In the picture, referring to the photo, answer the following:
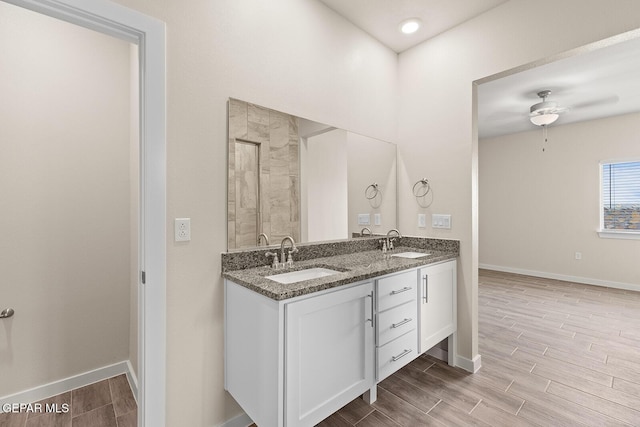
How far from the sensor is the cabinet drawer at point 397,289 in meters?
1.71

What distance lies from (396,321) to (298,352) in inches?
30.1

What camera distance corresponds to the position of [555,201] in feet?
16.7

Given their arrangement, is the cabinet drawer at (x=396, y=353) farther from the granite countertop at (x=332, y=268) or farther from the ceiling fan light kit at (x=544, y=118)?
the ceiling fan light kit at (x=544, y=118)

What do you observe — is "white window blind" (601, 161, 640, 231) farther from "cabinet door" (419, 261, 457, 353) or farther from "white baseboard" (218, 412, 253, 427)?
"white baseboard" (218, 412, 253, 427)

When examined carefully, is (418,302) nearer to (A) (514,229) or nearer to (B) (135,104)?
(B) (135,104)

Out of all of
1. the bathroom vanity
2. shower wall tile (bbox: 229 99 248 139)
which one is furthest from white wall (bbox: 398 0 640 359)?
shower wall tile (bbox: 229 99 248 139)

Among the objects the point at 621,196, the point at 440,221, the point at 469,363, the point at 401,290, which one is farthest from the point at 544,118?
the point at 401,290

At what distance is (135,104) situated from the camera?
2.10 meters

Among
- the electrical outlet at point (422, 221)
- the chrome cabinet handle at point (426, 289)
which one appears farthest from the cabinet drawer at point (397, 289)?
the electrical outlet at point (422, 221)

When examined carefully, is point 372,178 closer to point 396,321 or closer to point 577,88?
point 396,321

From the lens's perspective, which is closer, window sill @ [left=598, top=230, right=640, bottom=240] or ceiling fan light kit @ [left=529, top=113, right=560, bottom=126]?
ceiling fan light kit @ [left=529, top=113, right=560, bottom=126]

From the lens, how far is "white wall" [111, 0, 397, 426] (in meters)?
1.46

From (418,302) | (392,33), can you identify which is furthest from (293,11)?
(418,302)

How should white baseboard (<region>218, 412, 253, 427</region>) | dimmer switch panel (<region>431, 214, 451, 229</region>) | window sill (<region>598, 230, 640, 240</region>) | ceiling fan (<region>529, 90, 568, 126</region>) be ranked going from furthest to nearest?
window sill (<region>598, 230, 640, 240</region>), ceiling fan (<region>529, 90, 568, 126</region>), dimmer switch panel (<region>431, 214, 451, 229</region>), white baseboard (<region>218, 412, 253, 427</region>)
